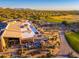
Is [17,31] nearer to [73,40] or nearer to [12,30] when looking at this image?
[12,30]

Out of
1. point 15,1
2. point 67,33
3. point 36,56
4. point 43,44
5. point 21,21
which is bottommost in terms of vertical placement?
point 36,56

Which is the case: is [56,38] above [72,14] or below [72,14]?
below

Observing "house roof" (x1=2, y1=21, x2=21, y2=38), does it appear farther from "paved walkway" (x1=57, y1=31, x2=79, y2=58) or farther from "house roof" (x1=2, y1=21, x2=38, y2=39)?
"paved walkway" (x1=57, y1=31, x2=79, y2=58)

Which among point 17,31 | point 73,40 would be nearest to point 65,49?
point 73,40

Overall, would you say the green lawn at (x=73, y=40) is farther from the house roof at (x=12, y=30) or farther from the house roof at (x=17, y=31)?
the house roof at (x=12, y=30)

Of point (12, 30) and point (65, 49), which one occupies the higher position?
→ point (12, 30)

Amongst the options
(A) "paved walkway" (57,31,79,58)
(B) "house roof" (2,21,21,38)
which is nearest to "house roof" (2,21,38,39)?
(B) "house roof" (2,21,21,38)

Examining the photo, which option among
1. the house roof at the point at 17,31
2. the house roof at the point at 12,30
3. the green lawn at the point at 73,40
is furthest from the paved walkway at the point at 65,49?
the house roof at the point at 12,30

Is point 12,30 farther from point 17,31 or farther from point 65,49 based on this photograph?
point 65,49

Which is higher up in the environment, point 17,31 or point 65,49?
point 17,31

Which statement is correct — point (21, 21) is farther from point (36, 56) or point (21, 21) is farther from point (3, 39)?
point (36, 56)

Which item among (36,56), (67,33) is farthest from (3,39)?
(67,33)
